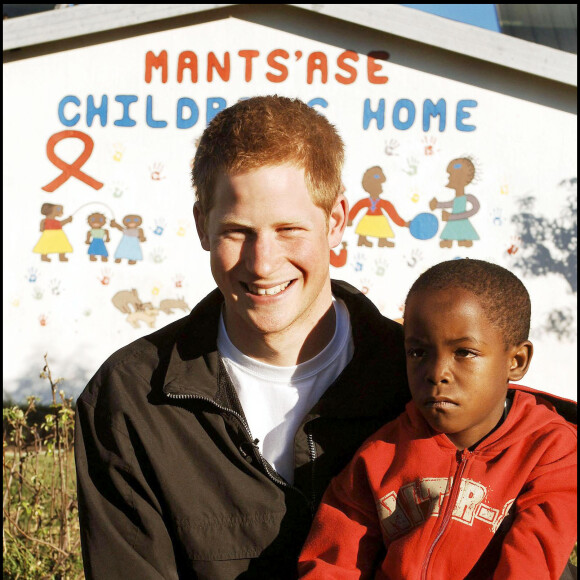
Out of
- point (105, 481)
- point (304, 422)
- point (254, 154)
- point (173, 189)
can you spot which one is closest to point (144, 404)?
point (105, 481)

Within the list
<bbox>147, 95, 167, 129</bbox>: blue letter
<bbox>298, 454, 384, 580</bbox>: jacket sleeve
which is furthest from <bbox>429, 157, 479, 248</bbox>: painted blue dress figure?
<bbox>298, 454, 384, 580</bbox>: jacket sleeve

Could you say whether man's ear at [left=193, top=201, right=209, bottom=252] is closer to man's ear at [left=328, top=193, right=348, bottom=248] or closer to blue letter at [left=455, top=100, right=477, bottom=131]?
man's ear at [left=328, top=193, right=348, bottom=248]

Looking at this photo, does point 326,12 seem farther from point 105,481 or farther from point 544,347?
point 105,481

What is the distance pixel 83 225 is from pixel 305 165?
5.39 metres

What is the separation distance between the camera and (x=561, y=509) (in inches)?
86.8

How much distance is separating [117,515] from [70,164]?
18.8ft

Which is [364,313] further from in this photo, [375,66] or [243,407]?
[375,66]

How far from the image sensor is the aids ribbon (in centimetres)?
766

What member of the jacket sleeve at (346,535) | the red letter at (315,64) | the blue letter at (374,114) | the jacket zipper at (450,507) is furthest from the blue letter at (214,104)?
the jacket zipper at (450,507)

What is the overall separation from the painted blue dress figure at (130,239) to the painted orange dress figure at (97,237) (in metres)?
0.11

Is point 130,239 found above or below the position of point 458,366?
above

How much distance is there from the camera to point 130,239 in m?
7.61

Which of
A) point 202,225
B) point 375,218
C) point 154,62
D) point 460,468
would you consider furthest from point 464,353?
point 154,62

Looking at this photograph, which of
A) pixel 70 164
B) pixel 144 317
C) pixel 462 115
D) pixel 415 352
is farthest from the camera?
pixel 70 164
